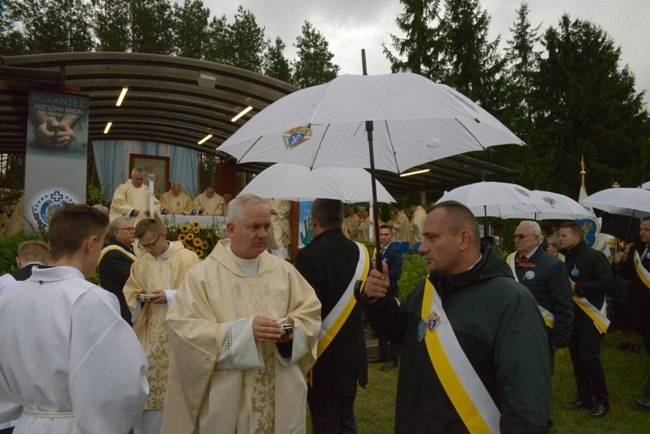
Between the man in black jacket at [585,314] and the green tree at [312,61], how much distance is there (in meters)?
38.4

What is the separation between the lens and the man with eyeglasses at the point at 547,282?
5.55m

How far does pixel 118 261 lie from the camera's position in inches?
218

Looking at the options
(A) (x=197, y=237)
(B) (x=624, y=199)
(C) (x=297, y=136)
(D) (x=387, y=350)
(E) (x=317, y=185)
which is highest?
(C) (x=297, y=136)

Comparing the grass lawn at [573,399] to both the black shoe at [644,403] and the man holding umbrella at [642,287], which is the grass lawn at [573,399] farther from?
the man holding umbrella at [642,287]

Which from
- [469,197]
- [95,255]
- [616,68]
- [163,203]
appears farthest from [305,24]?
[95,255]

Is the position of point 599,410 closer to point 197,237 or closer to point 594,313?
point 594,313

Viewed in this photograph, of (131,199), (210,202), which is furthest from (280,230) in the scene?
(131,199)

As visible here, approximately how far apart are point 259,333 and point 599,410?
17.6 ft

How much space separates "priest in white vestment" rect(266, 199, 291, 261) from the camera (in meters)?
14.8

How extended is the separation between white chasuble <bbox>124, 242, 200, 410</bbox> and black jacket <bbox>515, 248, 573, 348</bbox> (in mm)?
3528

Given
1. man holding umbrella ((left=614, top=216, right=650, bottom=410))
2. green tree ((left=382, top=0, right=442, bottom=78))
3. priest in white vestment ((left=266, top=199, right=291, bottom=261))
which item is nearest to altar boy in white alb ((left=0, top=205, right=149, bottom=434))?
man holding umbrella ((left=614, top=216, right=650, bottom=410))

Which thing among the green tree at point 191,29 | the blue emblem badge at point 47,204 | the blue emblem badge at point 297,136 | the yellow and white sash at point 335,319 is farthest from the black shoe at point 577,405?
the green tree at point 191,29

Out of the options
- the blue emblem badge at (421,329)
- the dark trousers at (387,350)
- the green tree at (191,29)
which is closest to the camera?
the blue emblem badge at (421,329)

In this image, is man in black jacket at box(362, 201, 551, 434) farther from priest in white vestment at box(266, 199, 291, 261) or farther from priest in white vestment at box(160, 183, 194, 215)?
priest in white vestment at box(160, 183, 194, 215)
